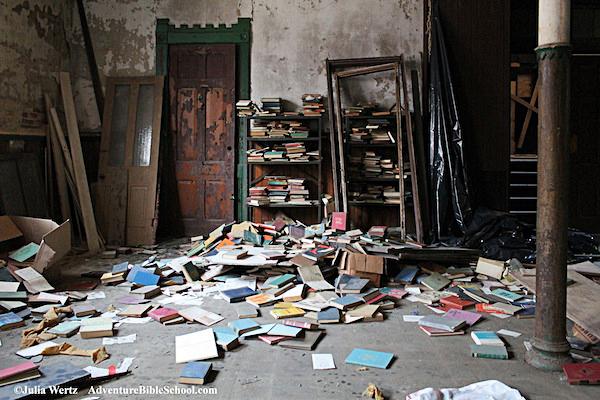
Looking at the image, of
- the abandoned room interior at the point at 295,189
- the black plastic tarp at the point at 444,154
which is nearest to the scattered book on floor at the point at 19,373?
the abandoned room interior at the point at 295,189

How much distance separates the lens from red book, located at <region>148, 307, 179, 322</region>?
394 centimetres

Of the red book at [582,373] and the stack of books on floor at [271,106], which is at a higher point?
the stack of books on floor at [271,106]

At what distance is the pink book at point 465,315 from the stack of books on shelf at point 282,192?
9.65 ft

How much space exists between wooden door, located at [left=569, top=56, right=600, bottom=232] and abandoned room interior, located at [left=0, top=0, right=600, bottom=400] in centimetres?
3

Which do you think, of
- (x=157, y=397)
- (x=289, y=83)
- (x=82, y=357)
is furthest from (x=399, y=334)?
(x=289, y=83)

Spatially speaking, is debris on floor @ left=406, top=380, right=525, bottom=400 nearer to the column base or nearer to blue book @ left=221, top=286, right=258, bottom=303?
the column base

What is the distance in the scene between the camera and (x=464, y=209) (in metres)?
5.96

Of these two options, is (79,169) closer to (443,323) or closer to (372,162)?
(372,162)

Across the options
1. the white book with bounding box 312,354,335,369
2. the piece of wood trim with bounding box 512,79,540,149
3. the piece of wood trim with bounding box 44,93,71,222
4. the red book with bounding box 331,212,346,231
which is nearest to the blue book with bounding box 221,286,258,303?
the white book with bounding box 312,354,335,369

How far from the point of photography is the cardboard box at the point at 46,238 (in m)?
4.73

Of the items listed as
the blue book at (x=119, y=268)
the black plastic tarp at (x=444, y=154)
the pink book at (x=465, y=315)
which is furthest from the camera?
the black plastic tarp at (x=444, y=154)

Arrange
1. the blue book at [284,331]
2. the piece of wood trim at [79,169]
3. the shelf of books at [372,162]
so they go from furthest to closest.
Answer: the shelf of books at [372,162], the piece of wood trim at [79,169], the blue book at [284,331]

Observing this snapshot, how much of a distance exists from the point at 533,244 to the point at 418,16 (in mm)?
3347

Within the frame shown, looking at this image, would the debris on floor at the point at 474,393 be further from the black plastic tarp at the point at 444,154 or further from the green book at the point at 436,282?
the black plastic tarp at the point at 444,154
